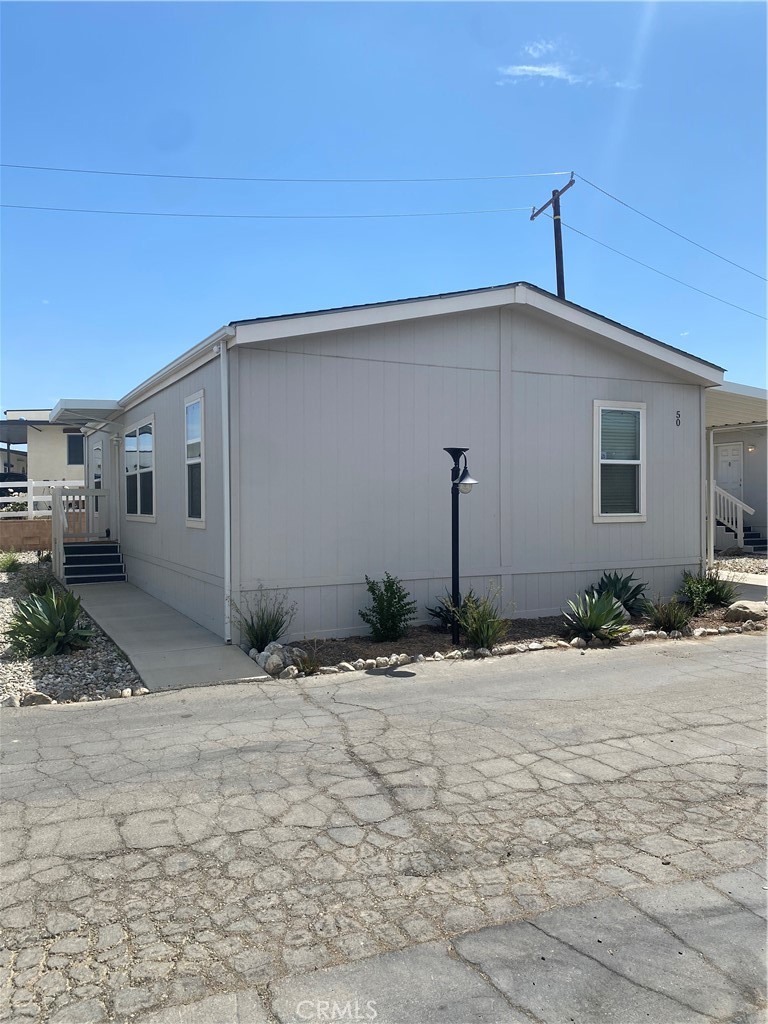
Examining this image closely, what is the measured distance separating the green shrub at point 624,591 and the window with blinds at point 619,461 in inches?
33.1

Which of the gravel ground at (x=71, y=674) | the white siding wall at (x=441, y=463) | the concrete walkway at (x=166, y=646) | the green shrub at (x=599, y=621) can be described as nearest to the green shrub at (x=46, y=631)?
the gravel ground at (x=71, y=674)

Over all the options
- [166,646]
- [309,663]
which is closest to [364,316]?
[309,663]

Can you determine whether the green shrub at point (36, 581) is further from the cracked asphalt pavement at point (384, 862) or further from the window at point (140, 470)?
the cracked asphalt pavement at point (384, 862)

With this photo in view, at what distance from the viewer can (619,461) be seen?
10.4 metres

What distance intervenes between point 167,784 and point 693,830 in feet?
9.39

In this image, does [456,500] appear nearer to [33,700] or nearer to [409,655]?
[409,655]

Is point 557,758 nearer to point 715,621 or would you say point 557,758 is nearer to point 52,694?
point 52,694

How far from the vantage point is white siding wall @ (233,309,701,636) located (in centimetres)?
814

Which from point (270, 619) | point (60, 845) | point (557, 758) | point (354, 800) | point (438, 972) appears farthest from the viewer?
point (270, 619)

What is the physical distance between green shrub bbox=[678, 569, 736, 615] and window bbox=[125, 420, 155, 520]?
7855mm

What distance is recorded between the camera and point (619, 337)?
9953 millimetres

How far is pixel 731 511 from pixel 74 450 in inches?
783

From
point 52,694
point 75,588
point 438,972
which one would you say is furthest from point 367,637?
point 75,588

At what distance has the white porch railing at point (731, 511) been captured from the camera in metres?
18.2
